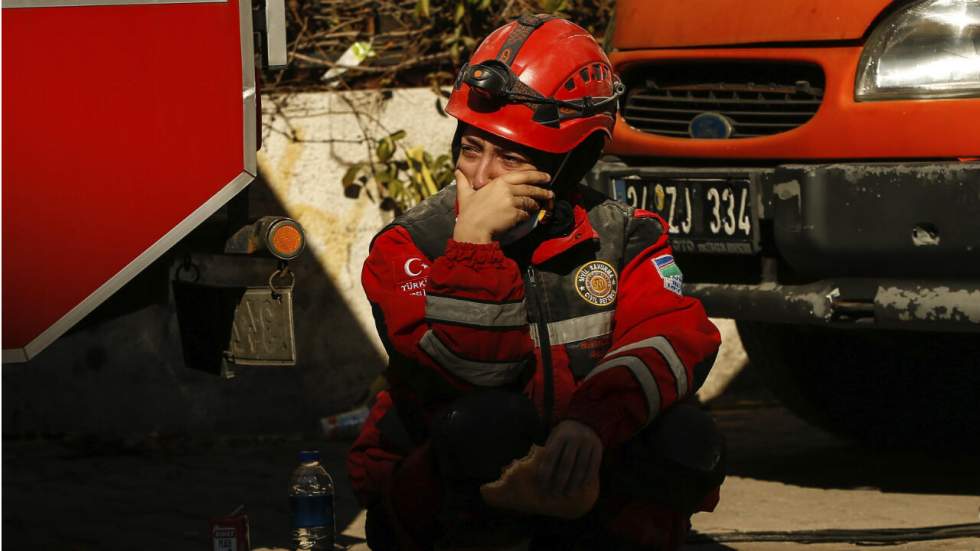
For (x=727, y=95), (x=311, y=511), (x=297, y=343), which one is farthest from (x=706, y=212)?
(x=297, y=343)

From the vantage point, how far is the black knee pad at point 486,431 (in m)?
3.06

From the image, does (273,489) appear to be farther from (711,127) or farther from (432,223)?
(432,223)

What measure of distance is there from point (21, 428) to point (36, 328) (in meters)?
2.90

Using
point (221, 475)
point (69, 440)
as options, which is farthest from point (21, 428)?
point (221, 475)

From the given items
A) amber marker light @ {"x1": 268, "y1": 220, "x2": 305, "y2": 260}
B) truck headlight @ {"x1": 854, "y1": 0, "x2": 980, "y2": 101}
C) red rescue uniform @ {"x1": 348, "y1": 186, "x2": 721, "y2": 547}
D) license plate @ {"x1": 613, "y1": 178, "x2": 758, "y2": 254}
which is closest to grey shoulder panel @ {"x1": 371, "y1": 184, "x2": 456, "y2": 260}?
red rescue uniform @ {"x1": 348, "y1": 186, "x2": 721, "y2": 547}

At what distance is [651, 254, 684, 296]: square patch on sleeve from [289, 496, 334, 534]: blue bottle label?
41.8 inches

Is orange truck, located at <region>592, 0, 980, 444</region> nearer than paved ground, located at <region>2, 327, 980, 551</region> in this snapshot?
Yes

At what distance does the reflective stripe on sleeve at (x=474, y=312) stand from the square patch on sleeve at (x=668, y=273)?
1.39 ft

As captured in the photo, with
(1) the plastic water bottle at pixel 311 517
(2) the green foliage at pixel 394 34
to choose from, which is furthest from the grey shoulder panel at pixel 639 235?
(2) the green foliage at pixel 394 34

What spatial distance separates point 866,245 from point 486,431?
1.76m

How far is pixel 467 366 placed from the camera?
3078 mm

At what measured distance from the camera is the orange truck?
4.41 meters

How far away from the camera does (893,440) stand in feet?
18.9

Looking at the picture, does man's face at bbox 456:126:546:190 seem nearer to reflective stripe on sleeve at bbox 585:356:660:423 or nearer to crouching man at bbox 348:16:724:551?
crouching man at bbox 348:16:724:551
